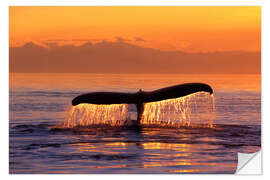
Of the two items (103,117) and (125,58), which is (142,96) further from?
(125,58)

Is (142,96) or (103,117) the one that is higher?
(142,96)

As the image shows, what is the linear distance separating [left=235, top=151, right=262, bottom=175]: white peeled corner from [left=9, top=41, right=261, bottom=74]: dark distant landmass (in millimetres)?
3782

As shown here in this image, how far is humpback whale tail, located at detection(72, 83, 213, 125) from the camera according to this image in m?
14.2

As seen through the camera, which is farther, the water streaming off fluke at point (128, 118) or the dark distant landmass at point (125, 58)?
the dark distant landmass at point (125, 58)

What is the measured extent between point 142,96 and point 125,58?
18.2ft

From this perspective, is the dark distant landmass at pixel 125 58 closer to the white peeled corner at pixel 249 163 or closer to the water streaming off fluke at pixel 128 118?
the water streaming off fluke at pixel 128 118

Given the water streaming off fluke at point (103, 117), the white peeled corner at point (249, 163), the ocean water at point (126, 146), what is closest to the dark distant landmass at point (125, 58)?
the ocean water at point (126, 146)

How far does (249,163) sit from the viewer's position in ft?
42.5

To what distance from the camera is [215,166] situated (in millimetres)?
12109

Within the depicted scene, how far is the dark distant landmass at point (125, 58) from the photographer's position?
57.8 ft

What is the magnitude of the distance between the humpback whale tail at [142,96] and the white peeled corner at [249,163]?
1.81m

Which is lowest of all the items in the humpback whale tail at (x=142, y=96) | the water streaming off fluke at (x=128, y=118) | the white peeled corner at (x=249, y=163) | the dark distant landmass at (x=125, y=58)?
the white peeled corner at (x=249, y=163)

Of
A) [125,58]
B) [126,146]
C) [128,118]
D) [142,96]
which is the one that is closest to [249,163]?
[126,146]

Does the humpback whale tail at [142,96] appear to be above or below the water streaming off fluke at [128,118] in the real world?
above
